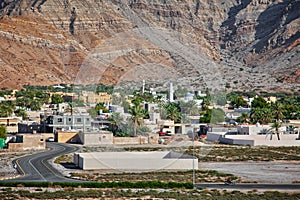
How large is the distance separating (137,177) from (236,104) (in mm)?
84819

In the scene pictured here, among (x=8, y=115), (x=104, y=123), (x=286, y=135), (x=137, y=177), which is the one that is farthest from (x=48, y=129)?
(x=137, y=177)

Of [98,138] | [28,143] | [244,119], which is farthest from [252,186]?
[244,119]

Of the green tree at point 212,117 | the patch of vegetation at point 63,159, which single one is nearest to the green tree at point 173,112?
the green tree at point 212,117

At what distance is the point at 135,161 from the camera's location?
54.5 m

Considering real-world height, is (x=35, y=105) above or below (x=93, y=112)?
above

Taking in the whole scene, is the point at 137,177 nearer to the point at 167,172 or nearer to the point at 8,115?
the point at 167,172

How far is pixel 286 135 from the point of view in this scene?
83.6 metres

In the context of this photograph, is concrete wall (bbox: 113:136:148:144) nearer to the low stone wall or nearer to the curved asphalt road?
the low stone wall

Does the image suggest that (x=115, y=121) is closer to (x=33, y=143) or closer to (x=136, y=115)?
(x=136, y=115)

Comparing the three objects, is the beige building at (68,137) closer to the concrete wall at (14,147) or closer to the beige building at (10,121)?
the concrete wall at (14,147)

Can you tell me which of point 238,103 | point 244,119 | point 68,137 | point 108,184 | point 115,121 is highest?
point 238,103

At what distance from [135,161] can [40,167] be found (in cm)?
698

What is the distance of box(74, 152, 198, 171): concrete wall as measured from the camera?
5406 centimetres

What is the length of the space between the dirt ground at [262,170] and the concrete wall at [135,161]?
3587 millimetres
